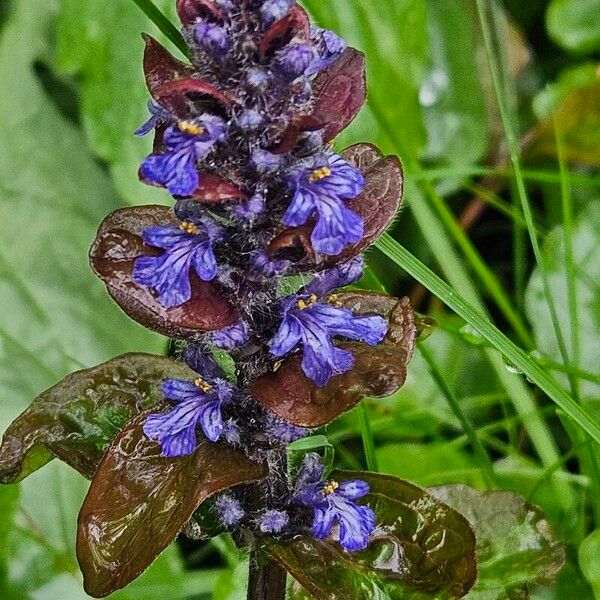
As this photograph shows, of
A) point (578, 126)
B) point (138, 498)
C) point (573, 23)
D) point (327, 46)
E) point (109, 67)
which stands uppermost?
point (327, 46)

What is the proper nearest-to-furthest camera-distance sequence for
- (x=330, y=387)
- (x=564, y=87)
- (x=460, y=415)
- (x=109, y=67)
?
(x=330, y=387) → (x=460, y=415) → (x=109, y=67) → (x=564, y=87)

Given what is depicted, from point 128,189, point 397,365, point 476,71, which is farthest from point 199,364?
point 476,71

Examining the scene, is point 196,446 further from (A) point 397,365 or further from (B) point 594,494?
(B) point 594,494

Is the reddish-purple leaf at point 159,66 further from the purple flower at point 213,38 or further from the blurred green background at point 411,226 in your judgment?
the blurred green background at point 411,226

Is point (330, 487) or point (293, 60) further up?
point (293, 60)

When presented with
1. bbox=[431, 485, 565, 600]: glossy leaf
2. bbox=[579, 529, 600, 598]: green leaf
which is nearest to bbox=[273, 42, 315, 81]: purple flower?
bbox=[431, 485, 565, 600]: glossy leaf

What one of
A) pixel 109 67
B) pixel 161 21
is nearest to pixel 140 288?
pixel 161 21

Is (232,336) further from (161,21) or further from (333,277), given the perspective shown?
(161,21)

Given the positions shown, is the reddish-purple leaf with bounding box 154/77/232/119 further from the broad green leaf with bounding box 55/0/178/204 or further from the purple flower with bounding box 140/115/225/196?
the broad green leaf with bounding box 55/0/178/204
